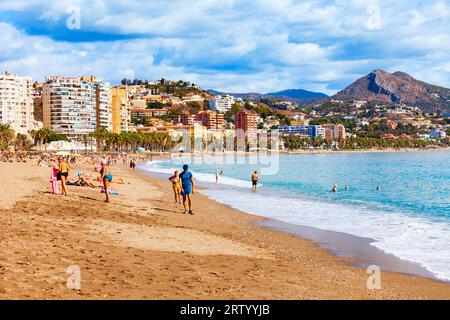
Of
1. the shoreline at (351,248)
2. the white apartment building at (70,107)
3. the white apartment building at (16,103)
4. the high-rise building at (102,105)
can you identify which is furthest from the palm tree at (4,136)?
the shoreline at (351,248)

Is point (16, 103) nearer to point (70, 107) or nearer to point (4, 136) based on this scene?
point (70, 107)

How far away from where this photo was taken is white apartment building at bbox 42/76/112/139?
15900 centimetres

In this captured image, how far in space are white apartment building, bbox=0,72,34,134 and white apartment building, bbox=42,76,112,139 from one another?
5549mm

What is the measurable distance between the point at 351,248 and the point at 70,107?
156 metres

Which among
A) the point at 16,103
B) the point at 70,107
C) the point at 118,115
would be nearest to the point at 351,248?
the point at 16,103

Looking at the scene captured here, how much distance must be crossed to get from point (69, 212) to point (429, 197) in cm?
2413

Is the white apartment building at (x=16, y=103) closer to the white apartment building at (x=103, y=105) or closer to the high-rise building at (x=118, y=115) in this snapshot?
the white apartment building at (x=103, y=105)

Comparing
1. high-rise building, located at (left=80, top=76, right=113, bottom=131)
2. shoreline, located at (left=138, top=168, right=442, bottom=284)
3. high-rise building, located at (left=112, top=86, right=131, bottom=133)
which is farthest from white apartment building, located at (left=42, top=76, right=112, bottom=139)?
shoreline, located at (left=138, top=168, right=442, bottom=284)

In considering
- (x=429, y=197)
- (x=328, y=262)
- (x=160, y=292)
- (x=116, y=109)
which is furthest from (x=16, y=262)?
(x=116, y=109)

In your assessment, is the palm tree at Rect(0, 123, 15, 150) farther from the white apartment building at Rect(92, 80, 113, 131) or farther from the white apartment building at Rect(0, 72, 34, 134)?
the white apartment building at Rect(92, 80, 113, 131)

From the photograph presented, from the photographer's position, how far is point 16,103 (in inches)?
5886

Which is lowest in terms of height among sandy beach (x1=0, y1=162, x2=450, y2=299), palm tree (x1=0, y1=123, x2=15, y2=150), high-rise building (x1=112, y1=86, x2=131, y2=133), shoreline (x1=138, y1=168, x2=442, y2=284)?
shoreline (x1=138, y1=168, x2=442, y2=284)

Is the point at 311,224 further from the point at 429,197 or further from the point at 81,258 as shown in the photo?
the point at 429,197
